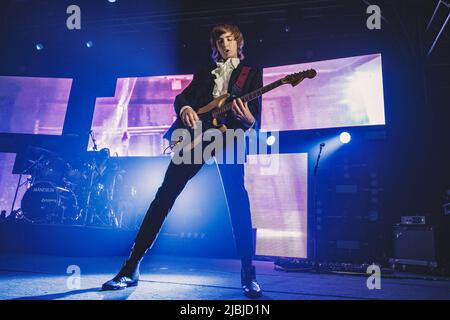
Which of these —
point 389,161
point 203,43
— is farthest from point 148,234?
point 203,43

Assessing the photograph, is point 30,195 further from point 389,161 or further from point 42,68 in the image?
point 389,161

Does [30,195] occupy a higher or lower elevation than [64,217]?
higher

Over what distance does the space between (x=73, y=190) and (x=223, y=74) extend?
12.4ft

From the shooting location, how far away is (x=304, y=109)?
5879 millimetres

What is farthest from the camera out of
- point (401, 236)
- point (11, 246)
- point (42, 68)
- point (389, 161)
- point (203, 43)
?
point (42, 68)

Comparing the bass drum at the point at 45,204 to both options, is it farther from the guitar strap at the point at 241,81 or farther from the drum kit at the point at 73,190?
the guitar strap at the point at 241,81

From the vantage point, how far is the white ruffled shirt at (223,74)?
2393 mm

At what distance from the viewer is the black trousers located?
2.13 m

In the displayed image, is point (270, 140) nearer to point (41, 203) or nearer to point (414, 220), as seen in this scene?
point (414, 220)

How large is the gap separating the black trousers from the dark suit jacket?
1.09 feet

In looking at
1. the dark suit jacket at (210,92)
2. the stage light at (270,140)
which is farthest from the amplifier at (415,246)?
the dark suit jacket at (210,92)

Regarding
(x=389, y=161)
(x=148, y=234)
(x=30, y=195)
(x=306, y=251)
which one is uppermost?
(x=389, y=161)

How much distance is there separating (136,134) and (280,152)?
103 inches

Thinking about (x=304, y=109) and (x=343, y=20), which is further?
(x=343, y=20)
